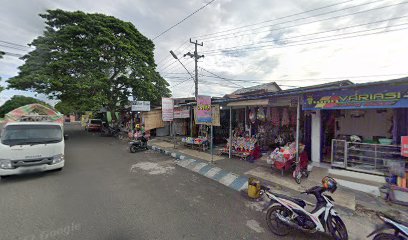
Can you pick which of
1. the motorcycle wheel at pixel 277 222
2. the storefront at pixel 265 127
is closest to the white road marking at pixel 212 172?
the storefront at pixel 265 127

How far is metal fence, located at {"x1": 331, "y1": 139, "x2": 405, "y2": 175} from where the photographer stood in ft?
16.6

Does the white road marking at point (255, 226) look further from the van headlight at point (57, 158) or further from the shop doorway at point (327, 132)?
the van headlight at point (57, 158)

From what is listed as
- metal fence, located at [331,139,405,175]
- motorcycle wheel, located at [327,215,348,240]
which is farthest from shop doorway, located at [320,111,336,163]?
motorcycle wheel, located at [327,215,348,240]

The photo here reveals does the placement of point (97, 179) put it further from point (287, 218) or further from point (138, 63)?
point (138, 63)

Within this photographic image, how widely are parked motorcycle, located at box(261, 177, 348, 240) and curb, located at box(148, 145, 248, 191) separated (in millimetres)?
1953

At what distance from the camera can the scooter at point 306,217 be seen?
3.07 meters

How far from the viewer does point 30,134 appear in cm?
622

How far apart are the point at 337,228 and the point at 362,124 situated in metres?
5.46

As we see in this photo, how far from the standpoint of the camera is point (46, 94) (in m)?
14.9

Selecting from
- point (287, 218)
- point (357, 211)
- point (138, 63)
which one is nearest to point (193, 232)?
point (287, 218)

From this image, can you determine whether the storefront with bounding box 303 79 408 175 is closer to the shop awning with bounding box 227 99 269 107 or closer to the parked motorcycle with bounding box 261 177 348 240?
the shop awning with bounding box 227 99 269 107

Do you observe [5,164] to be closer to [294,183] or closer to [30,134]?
[30,134]

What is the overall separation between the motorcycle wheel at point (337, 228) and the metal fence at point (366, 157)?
10.3 ft

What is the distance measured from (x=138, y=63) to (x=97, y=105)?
19.0 ft
